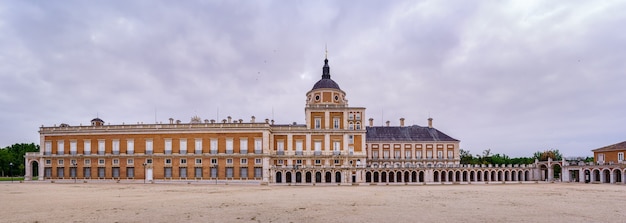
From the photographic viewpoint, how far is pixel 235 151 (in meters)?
60.7

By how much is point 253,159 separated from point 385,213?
124 ft

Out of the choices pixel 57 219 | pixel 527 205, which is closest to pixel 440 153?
pixel 527 205

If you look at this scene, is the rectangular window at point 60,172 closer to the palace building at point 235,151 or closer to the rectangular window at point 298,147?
the palace building at point 235,151

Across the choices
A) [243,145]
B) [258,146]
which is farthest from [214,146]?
[258,146]

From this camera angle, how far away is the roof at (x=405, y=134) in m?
75.2

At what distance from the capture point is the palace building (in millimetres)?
60469

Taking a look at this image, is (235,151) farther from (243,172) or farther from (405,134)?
(405,134)

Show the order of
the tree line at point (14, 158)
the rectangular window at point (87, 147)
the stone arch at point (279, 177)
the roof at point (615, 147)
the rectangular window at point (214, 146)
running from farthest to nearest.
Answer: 1. the tree line at point (14, 158)
2. the roof at point (615, 147)
3. the rectangular window at point (87, 147)
4. the stone arch at point (279, 177)
5. the rectangular window at point (214, 146)

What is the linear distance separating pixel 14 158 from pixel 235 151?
1969 inches

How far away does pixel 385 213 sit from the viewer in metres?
24.2

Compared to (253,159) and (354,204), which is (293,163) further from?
(354,204)

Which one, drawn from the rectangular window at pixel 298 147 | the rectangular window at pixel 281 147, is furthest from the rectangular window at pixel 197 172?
the rectangular window at pixel 298 147

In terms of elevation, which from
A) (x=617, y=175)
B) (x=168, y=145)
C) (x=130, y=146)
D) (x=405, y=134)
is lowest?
(x=617, y=175)

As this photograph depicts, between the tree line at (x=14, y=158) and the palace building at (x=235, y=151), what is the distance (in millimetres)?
22130
